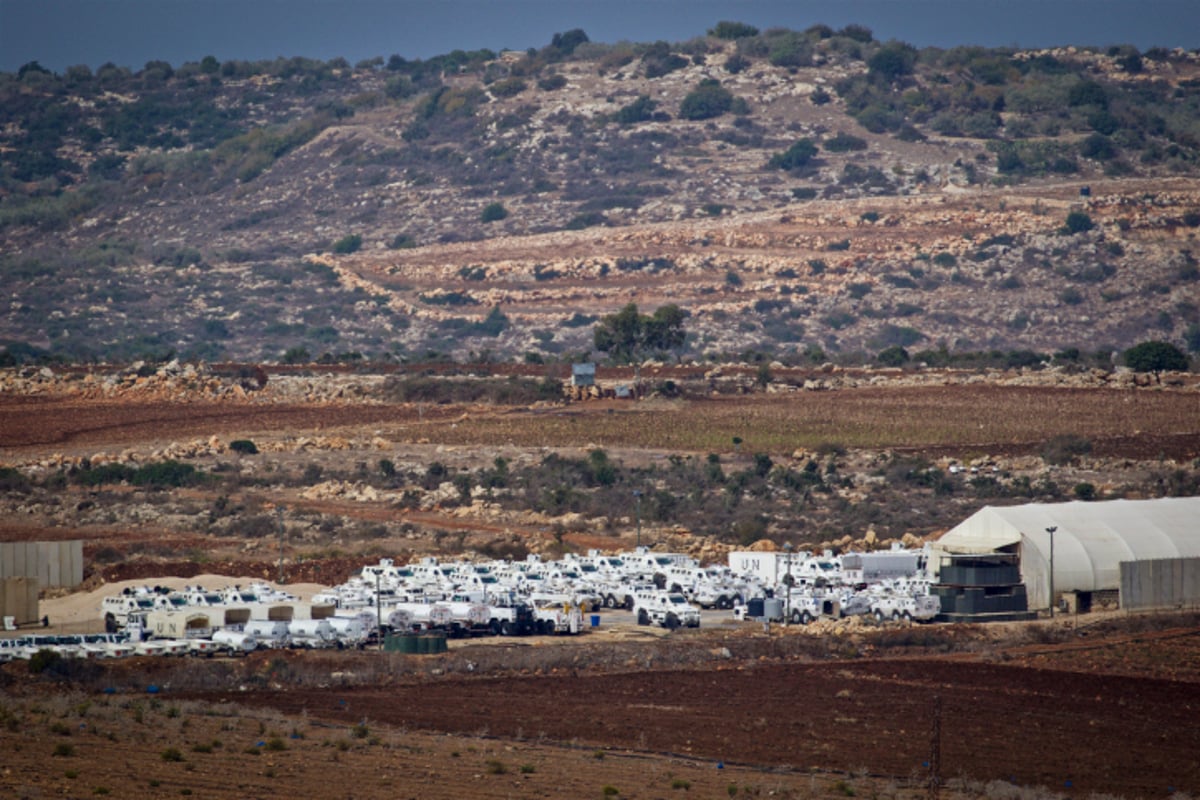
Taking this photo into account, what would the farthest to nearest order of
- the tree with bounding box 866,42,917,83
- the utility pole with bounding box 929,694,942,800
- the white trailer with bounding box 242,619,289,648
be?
Result: the tree with bounding box 866,42,917,83 → the white trailer with bounding box 242,619,289,648 → the utility pole with bounding box 929,694,942,800

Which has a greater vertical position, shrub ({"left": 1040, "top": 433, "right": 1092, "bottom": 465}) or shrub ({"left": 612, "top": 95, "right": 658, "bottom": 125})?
shrub ({"left": 612, "top": 95, "right": 658, "bottom": 125})

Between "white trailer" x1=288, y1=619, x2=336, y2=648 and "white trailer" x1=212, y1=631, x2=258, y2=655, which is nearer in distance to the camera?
"white trailer" x1=212, y1=631, x2=258, y2=655

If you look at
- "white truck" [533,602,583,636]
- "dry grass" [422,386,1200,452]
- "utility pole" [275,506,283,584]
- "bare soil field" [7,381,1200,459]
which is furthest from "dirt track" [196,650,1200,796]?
"dry grass" [422,386,1200,452]

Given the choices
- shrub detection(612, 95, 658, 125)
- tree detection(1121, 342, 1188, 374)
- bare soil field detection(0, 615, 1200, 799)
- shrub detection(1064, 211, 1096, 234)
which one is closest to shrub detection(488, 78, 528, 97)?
shrub detection(612, 95, 658, 125)

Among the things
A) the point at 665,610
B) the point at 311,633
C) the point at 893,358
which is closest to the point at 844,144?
the point at 893,358

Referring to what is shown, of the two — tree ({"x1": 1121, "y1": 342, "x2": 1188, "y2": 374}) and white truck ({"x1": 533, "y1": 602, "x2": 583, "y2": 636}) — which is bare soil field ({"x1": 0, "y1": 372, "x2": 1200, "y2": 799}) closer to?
white truck ({"x1": 533, "y1": 602, "x2": 583, "y2": 636})

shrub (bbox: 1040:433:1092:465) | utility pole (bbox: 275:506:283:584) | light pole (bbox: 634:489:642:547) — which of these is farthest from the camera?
shrub (bbox: 1040:433:1092:465)

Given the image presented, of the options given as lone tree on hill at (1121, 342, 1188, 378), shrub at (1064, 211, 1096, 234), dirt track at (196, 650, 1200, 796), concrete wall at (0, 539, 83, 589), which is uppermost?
shrub at (1064, 211, 1096, 234)
